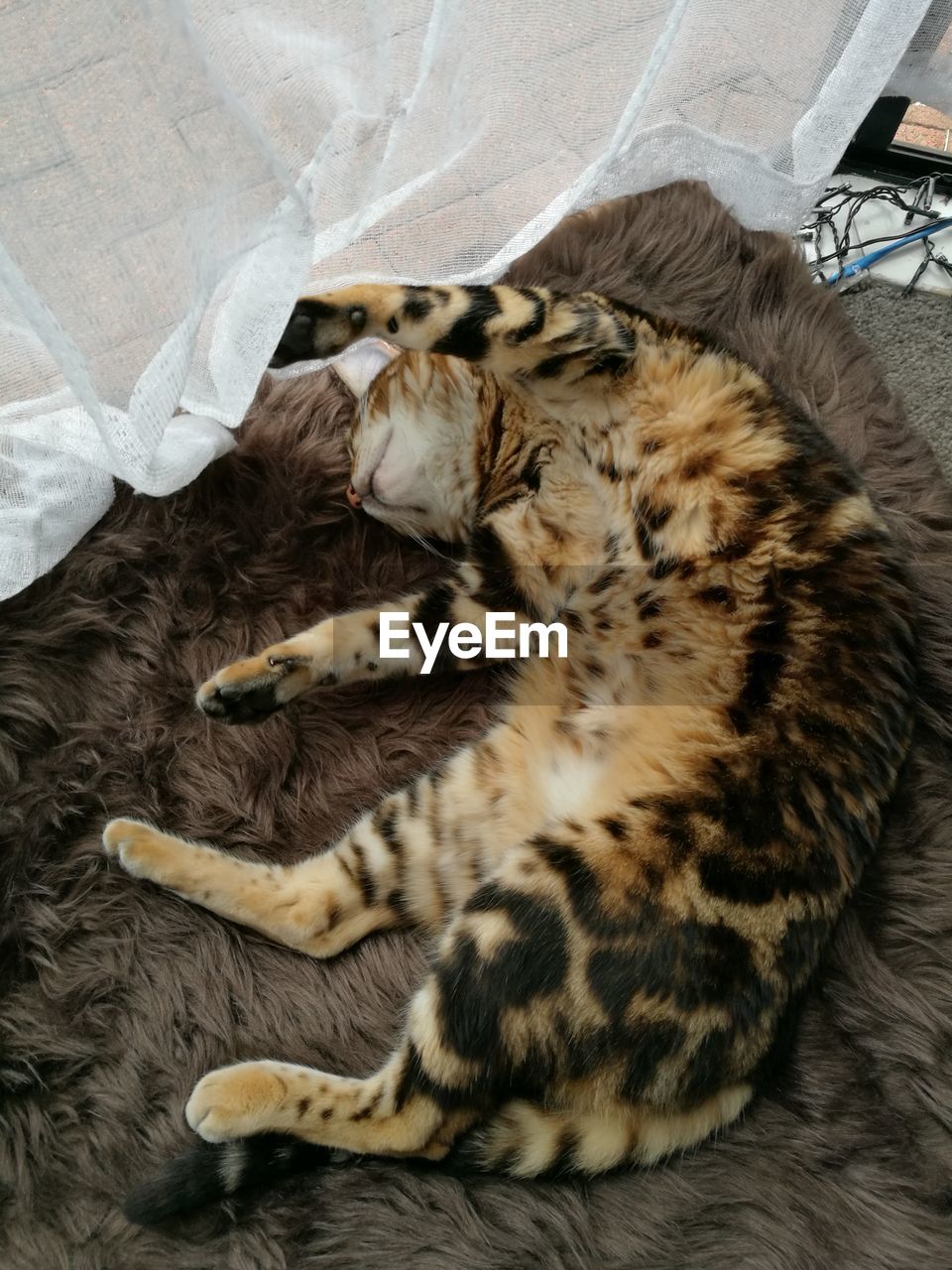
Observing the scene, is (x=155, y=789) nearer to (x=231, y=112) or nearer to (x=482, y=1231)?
(x=482, y=1231)

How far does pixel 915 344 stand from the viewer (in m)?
1.63

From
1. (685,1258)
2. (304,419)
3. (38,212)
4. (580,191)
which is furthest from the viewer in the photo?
(304,419)

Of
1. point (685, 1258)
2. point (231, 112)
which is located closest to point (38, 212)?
point (231, 112)

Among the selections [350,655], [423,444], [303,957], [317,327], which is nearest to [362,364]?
[423,444]

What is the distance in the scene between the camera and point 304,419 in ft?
4.04

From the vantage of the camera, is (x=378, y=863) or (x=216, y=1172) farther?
(x=378, y=863)

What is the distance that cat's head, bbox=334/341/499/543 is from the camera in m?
1.18

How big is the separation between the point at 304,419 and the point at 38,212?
0.56m

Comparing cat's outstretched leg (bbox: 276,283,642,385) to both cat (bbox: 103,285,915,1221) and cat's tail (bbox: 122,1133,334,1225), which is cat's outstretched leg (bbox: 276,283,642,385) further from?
cat's tail (bbox: 122,1133,334,1225)

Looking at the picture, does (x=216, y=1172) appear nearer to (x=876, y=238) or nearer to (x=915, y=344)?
(x=915, y=344)

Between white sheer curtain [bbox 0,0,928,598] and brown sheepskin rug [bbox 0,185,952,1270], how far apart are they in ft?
0.46

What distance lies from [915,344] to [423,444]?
104 centimetres

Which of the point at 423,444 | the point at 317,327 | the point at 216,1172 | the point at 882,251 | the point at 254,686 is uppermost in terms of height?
the point at 882,251

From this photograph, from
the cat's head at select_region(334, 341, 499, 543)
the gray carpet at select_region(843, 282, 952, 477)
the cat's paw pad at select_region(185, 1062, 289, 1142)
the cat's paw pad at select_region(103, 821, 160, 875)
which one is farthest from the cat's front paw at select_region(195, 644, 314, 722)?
the gray carpet at select_region(843, 282, 952, 477)
